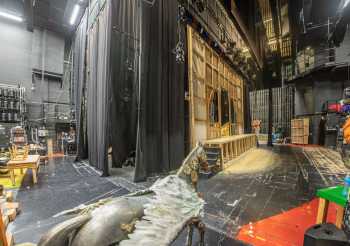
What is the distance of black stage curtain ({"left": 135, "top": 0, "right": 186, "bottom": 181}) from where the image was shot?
360cm

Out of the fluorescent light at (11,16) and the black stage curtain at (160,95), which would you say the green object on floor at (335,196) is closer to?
the black stage curtain at (160,95)

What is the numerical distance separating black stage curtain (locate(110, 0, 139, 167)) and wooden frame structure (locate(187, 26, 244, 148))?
149 cm

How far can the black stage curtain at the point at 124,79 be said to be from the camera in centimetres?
439

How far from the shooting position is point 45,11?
713 cm

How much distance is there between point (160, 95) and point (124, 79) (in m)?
1.42

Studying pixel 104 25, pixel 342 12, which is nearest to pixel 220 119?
pixel 104 25

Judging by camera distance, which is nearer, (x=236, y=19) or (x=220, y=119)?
(x=236, y=19)

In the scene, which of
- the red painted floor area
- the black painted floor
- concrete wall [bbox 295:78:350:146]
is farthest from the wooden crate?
the red painted floor area

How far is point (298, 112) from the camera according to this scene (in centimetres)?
1227

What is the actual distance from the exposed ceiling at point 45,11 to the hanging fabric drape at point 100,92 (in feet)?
6.79

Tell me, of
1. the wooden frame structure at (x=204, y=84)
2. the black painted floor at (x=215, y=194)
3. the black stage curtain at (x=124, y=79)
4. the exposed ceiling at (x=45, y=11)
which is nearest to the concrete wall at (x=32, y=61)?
the exposed ceiling at (x=45, y=11)

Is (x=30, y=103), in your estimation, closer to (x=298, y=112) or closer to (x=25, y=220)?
(x=25, y=220)

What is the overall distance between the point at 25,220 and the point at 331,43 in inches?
566

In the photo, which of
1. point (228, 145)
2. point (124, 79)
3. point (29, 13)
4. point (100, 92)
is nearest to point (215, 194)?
point (228, 145)
